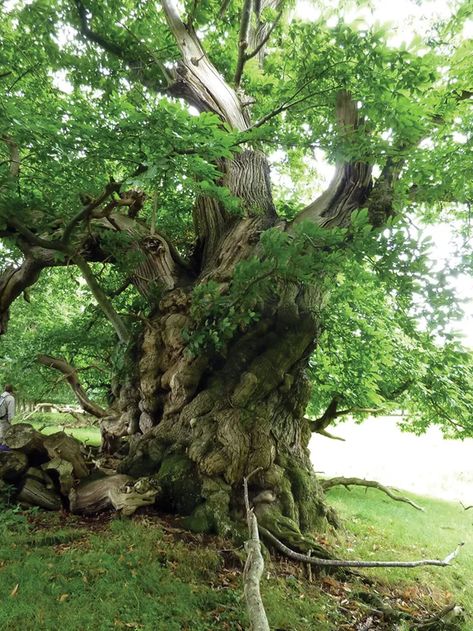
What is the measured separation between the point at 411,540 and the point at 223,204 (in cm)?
657

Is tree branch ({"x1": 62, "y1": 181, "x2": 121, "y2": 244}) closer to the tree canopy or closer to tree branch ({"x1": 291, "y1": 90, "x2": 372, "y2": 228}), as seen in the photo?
the tree canopy

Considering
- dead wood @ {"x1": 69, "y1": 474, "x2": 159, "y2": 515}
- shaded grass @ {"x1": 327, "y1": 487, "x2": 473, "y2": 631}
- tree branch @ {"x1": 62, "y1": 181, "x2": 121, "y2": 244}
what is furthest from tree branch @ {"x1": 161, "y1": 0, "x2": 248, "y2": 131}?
shaded grass @ {"x1": 327, "y1": 487, "x2": 473, "y2": 631}

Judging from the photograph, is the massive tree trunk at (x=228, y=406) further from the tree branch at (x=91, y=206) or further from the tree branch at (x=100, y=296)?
the tree branch at (x=91, y=206)

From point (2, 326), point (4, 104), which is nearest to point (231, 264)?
point (4, 104)

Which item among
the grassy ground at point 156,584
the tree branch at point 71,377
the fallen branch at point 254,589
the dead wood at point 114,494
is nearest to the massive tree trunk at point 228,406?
the dead wood at point 114,494

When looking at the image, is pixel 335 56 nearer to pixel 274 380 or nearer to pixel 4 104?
pixel 4 104

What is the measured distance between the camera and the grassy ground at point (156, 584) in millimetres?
3244

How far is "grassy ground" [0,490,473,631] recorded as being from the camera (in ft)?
10.6

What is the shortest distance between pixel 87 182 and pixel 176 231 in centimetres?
284

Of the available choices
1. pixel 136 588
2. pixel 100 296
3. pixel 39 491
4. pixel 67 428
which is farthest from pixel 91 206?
pixel 67 428

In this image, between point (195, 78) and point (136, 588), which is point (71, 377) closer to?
point (136, 588)

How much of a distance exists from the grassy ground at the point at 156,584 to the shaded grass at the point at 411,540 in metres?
0.04

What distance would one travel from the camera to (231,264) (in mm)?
6066

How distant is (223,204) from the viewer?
6012mm
